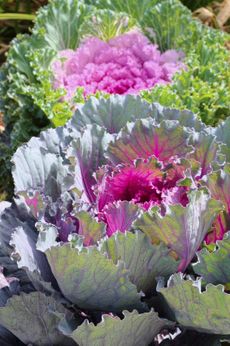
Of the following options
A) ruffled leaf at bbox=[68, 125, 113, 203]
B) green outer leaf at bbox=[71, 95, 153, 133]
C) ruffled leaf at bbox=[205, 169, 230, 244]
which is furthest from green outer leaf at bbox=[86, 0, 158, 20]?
ruffled leaf at bbox=[205, 169, 230, 244]

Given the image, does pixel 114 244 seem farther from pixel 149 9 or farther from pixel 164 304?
pixel 149 9

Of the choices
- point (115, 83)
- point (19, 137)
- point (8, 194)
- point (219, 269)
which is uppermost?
point (219, 269)

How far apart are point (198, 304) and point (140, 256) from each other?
12cm

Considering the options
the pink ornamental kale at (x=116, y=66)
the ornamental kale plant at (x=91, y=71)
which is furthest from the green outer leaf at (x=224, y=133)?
the pink ornamental kale at (x=116, y=66)

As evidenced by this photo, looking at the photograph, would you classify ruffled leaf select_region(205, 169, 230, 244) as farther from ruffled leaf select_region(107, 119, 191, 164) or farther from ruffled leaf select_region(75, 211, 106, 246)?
ruffled leaf select_region(75, 211, 106, 246)

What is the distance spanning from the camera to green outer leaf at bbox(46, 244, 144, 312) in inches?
41.8

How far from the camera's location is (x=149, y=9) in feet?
8.09

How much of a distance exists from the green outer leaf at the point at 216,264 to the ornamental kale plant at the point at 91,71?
1.01m

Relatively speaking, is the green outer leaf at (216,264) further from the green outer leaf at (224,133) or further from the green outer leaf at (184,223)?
the green outer leaf at (224,133)

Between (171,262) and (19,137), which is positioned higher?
(171,262)

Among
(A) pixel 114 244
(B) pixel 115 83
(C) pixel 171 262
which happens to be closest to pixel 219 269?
(C) pixel 171 262

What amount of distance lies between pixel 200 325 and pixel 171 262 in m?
0.11

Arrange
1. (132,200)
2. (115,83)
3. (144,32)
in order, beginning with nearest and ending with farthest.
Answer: (132,200), (115,83), (144,32)

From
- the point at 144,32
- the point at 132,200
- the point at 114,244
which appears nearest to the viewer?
the point at 114,244
